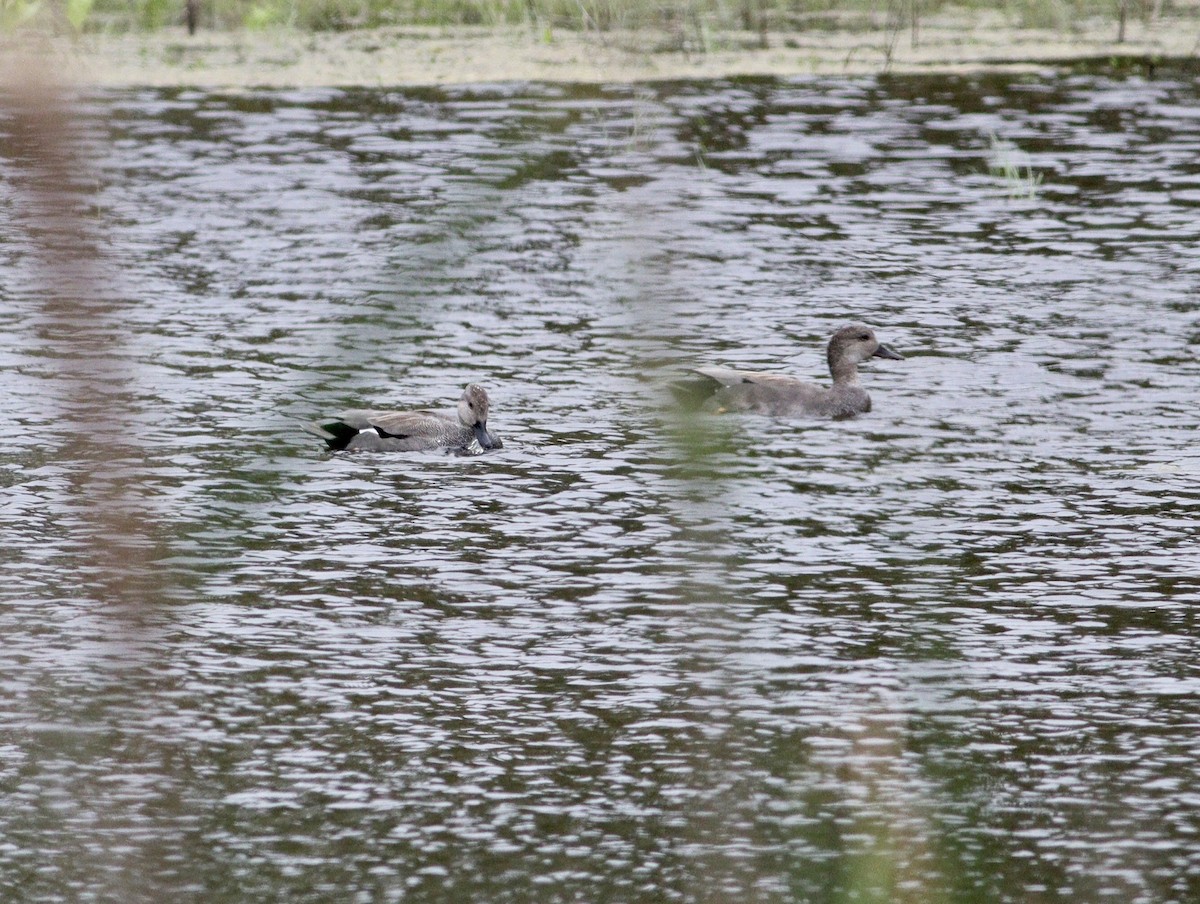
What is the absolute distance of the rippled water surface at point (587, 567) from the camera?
153 cm

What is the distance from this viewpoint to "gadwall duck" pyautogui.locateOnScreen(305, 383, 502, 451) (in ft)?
30.7

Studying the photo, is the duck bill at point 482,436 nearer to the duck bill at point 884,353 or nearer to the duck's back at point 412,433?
the duck's back at point 412,433

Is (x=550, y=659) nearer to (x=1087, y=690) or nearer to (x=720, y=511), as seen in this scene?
(x=1087, y=690)

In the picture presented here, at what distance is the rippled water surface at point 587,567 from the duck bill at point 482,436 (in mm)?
120

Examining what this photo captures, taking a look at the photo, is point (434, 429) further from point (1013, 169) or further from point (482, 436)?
point (1013, 169)

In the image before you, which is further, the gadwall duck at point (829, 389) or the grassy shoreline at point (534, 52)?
the grassy shoreline at point (534, 52)

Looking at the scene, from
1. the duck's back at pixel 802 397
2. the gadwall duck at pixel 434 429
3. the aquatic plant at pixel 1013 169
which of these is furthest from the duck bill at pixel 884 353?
the aquatic plant at pixel 1013 169

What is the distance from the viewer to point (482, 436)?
938cm

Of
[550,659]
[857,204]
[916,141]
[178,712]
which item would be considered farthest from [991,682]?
[916,141]

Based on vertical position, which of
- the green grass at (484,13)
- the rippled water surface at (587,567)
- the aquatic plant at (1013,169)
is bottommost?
the rippled water surface at (587,567)

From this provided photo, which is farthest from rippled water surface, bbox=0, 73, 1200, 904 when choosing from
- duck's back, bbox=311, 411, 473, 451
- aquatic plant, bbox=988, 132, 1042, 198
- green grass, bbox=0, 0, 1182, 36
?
green grass, bbox=0, 0, 1182, 36

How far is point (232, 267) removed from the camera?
43.7 ft

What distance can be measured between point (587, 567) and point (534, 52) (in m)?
13.3

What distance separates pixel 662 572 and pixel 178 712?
6.73ft
